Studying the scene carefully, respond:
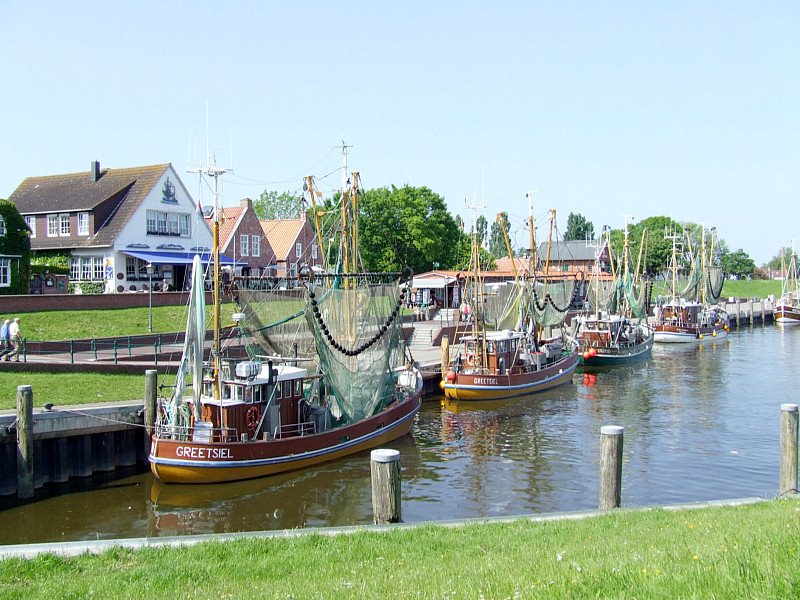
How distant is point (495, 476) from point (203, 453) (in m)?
9.20

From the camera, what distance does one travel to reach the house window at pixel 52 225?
61031 millimetres

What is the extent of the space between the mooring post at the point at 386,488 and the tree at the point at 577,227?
163143 millimetres

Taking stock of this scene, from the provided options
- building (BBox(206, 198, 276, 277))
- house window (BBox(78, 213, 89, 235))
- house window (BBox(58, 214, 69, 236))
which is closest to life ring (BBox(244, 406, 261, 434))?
house window (BBox(78, 213, 89, 235))

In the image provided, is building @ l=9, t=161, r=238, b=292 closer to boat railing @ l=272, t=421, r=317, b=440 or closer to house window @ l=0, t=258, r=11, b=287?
house window @ l=0, t=258, r=11, b=287

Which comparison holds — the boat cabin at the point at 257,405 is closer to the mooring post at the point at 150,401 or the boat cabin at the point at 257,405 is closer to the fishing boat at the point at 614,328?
the mooring post at the point at 150,401

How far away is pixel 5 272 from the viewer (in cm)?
5188

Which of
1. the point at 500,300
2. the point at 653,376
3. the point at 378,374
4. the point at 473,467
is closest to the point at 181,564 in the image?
the point at 473,467

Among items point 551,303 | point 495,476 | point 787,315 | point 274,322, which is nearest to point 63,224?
point 551,303

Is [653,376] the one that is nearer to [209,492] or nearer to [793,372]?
[793,372]

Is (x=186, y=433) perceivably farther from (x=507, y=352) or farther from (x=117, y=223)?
(x=117, y=223)

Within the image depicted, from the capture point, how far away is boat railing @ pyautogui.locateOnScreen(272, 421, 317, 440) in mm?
24891

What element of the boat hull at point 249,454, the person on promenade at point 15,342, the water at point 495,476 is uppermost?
the person on promenade at point 15,342

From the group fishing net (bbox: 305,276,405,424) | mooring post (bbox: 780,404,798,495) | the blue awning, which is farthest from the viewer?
the blue awning

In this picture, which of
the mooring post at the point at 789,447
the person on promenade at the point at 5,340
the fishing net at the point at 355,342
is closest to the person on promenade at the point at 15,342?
the person on promenade at the point at 5,340
